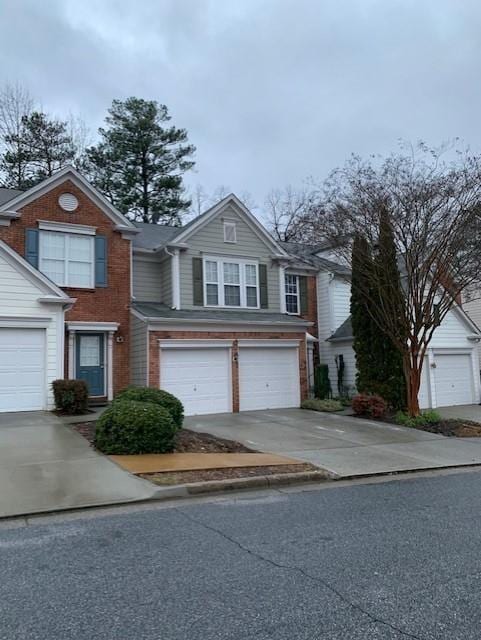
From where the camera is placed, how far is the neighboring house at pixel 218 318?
1702 cm

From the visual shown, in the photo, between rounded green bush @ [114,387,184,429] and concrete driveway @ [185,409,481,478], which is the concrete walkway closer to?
concrete driveway @ [185,409,481,478]

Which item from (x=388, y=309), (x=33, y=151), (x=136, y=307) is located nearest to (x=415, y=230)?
(x=388, y=309)

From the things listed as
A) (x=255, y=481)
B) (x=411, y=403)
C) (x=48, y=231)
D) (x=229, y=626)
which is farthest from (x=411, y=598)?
(x=48, y=231)

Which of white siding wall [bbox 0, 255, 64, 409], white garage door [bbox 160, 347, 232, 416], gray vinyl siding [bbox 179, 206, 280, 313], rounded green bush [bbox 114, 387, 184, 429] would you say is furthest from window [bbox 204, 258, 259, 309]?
rounded green bush [bbox 114, 387, 184, 429]

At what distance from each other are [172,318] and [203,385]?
241 cm

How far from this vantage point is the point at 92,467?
8648 millimetres

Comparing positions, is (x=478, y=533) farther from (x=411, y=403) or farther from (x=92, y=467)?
(x=411, y=403)

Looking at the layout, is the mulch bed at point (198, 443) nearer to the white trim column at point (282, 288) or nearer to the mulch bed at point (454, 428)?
the mulch bed at point (454, 428)

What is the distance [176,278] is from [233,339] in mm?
2907

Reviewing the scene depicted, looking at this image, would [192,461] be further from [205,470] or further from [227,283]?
[227,283]

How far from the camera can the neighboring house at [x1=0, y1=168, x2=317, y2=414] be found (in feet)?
48.8

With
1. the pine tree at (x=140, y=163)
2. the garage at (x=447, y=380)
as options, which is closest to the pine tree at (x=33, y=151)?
the pine tree at (x=140, y=163)

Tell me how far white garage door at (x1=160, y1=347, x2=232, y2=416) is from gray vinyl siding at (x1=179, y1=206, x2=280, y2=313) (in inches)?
80.4

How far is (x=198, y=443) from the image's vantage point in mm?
11094
